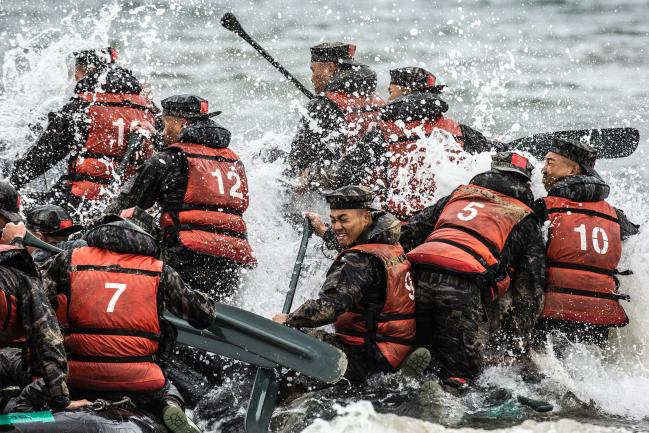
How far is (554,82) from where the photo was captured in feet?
61.9

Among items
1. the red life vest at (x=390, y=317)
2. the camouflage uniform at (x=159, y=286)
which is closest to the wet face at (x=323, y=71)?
the red life vest at (x=390, y=317)

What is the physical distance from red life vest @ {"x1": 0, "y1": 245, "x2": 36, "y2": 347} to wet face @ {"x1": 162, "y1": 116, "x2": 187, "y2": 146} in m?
2.75

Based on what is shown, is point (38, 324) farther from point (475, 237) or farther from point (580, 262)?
point (580, 262)

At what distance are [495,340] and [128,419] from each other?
2.42 m

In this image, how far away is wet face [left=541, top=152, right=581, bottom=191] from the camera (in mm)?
5887

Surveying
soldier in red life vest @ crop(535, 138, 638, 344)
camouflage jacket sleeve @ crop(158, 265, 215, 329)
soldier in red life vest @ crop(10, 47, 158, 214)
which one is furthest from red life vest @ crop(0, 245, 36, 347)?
soldier in red life vest @ crop(10, 47, 158, 214)

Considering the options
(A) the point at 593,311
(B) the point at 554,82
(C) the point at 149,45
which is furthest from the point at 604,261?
(C) the point at 149,45

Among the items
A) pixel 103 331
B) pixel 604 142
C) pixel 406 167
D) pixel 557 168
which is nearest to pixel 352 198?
pixel 103 331

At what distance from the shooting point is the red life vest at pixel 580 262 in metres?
5.64

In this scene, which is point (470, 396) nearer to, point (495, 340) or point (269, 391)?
point (495, 340)

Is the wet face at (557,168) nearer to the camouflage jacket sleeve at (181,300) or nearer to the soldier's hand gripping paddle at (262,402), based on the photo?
the soldier's hand gripping paddle at (262,402)

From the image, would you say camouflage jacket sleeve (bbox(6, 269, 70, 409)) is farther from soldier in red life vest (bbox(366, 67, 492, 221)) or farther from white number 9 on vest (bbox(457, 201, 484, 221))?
soldier in red life vest (bbox(366, 67, 492, 221))

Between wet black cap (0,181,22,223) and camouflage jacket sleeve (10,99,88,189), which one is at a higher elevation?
wet black cap (0,181,22,223)

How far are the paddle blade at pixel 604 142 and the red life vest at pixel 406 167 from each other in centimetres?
97
